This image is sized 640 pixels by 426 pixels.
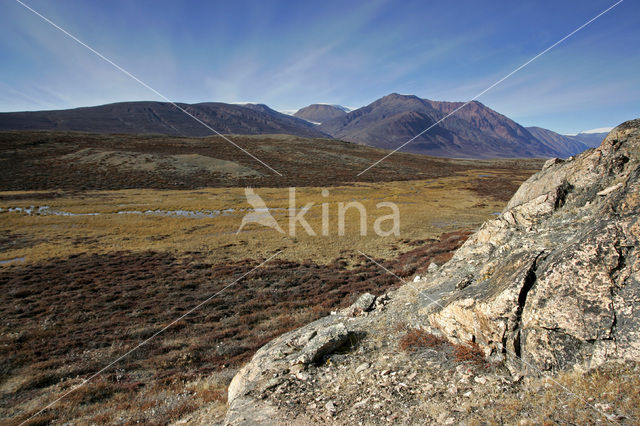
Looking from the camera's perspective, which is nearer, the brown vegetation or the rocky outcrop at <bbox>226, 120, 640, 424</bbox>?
the rocky outcrop at <bbox>226, 120, 640, 424</bbox>

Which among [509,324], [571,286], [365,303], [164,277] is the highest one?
[571,286]

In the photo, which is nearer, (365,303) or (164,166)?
(365,303)

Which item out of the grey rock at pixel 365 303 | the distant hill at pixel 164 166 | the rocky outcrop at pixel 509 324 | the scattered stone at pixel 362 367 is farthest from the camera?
the distant hill at pixel 164 166

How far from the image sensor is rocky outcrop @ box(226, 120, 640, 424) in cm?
617

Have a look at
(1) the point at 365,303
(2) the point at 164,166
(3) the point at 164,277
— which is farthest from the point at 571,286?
(2) the point at 164,166

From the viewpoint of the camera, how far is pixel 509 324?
7195 millimetres

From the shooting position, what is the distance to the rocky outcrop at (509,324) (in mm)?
6172

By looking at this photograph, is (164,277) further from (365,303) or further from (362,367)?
(362,367)

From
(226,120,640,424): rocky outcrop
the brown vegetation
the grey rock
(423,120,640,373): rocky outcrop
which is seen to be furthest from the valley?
(423,120,640,373): rocky outcrop

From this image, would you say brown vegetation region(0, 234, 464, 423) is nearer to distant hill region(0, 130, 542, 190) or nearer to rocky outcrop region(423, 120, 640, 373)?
rocky outcrop region(423, 120, 640, 373)

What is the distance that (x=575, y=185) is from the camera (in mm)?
10750

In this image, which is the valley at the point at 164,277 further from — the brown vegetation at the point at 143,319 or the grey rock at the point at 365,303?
the grey rock at the point at 365,303

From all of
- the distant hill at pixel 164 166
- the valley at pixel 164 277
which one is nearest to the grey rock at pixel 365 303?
the valley at pixel 164 277

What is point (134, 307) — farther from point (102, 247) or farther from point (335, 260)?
point (102, 247)
